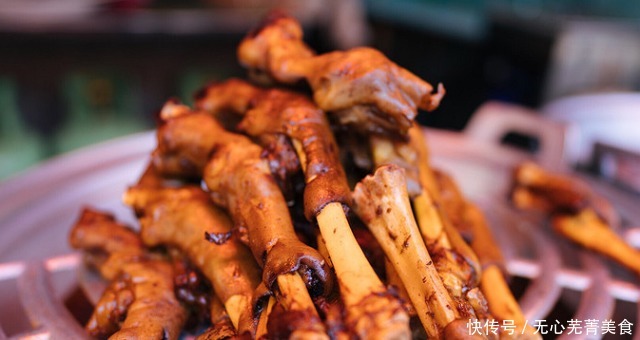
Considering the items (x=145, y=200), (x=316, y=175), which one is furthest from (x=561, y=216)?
(x=145, y=200)

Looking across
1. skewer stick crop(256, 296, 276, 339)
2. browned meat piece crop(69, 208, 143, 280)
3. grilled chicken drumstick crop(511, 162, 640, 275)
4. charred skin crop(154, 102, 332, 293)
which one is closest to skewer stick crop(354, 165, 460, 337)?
charred skin crop(154, 102, 332, 293)

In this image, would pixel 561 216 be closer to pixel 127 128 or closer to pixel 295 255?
pixel 295 255

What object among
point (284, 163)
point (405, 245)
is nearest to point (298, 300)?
point (405, 245)

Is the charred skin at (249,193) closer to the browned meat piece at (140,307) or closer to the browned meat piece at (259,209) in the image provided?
the browned meat piece at (259,209)

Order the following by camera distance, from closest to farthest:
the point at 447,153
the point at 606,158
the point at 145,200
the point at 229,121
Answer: the point at 145,200 → the point at 229,121 → the point at 606,158 → the point at 447,153

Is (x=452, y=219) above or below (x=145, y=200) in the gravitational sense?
below

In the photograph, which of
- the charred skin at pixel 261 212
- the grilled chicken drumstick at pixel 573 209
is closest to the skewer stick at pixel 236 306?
the charred skin at pixel 261 212

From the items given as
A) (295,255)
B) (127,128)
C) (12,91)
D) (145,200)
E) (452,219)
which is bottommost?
(127,128)
